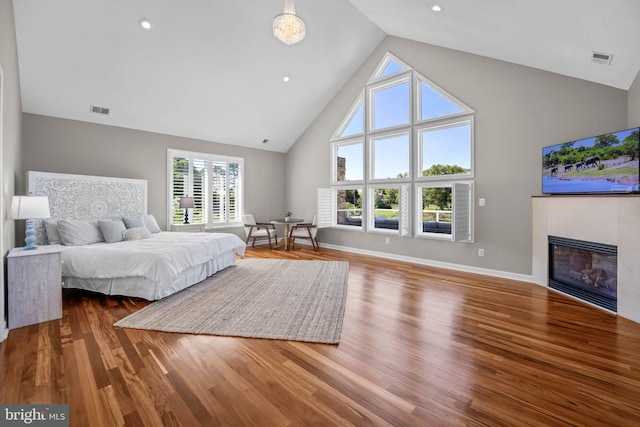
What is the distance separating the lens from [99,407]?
5.29ft

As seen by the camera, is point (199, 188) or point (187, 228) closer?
point (187, 228)

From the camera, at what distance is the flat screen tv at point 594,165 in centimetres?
302

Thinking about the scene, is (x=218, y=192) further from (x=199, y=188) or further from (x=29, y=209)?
(x=29, y=209)

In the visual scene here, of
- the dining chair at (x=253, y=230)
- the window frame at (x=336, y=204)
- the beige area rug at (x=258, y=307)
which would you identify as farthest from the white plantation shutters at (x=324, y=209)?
the beige area rug at (x=258, y=307)

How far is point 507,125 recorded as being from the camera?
435cm

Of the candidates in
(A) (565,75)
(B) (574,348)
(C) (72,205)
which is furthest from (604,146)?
(C) (72,205)

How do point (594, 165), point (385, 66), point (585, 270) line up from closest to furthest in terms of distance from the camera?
point (594, 165)
point (585, 270)
point (385, 66)

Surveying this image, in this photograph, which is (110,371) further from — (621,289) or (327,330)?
(621,289)

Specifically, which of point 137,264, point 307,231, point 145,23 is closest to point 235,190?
point 307,231

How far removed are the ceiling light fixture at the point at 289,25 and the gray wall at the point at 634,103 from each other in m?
3.88

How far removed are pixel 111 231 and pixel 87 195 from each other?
1.01 meters

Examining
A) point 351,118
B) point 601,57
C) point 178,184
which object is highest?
point 351,118

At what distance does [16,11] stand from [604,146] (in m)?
6.76

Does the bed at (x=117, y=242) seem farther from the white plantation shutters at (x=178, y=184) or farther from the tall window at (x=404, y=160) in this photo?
the tall window at (x=404, y=160)
